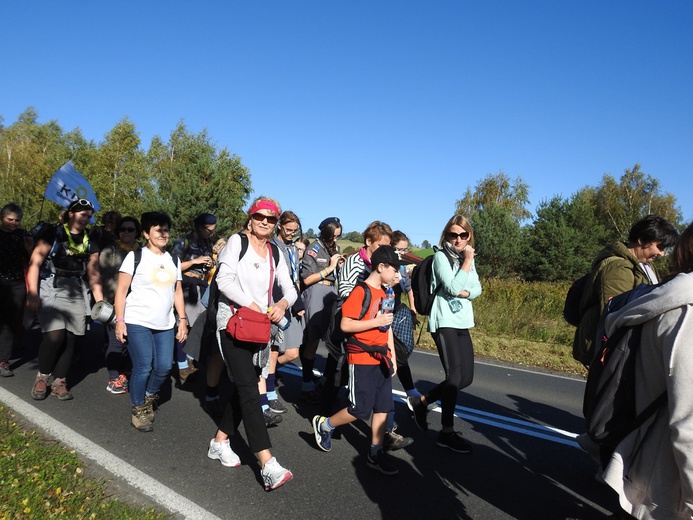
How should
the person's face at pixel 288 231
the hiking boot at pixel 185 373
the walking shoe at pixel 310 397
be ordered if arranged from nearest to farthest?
1. the person's face at pixel 288 231
2. the walking shoe at pixel 310 397
3. the hiking boot at pixel 185 373

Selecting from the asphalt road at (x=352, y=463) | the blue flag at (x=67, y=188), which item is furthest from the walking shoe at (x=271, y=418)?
the blue flag at (x=67, y=188)

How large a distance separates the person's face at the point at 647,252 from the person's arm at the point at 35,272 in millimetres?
5347

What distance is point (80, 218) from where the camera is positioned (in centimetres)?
526

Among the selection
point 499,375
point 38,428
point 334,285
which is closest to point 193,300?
point 334,285

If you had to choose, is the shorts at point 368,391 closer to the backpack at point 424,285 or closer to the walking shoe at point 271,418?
the backpack at point 424,285

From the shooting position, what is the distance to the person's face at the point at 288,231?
5461 millimetres

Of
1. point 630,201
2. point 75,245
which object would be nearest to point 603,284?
point 75,245

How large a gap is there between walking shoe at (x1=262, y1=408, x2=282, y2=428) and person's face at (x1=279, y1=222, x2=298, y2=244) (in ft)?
5.82

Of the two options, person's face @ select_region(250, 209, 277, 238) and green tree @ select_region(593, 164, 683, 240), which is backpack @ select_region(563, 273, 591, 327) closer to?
person's face @ select_region(250, 209, 277, 238)

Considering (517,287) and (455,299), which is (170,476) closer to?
(455,299)

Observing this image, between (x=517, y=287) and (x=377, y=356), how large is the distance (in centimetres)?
1711

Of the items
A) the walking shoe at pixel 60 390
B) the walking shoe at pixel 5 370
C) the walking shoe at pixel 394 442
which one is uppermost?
the walking shoe at pixel 394 442

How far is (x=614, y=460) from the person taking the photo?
1.94m

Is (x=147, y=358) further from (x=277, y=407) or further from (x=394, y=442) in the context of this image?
(x=394, y=442)
